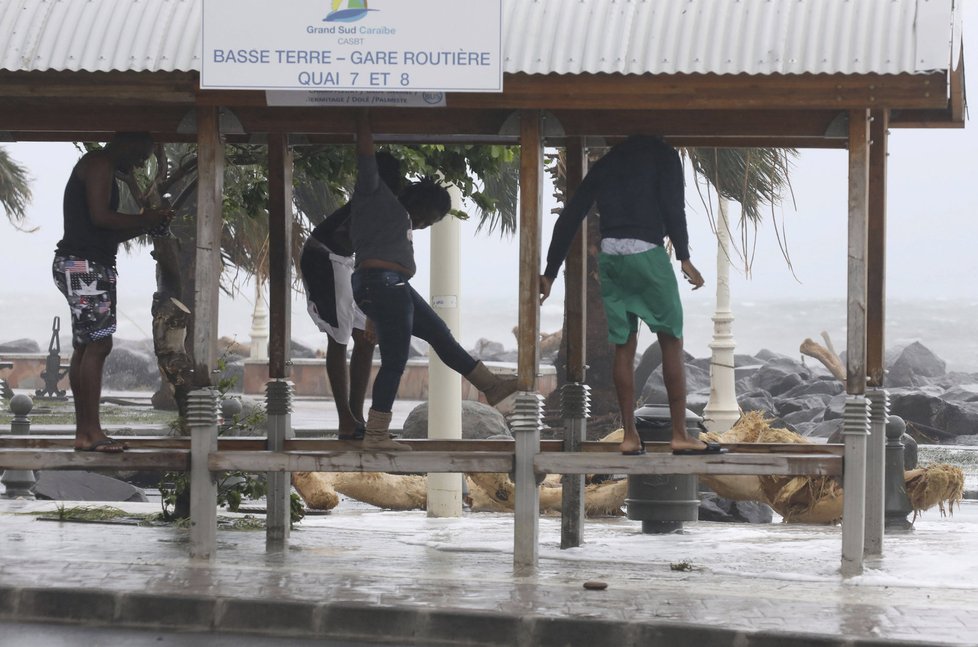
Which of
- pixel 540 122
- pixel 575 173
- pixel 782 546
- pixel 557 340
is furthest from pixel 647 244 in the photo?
pixel 557 340

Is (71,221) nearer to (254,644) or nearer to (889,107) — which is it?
(254,644)

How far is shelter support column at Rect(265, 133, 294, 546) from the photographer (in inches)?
433

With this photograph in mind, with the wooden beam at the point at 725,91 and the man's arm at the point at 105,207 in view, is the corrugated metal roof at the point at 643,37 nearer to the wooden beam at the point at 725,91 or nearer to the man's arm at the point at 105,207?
the wooden beam at the point at 725,91

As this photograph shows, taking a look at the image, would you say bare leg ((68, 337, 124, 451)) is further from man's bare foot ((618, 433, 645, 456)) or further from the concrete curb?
man's bare foot ((618, 433, 645, 456))

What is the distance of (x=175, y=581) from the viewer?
8.91m

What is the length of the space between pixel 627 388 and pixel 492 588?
1.60m

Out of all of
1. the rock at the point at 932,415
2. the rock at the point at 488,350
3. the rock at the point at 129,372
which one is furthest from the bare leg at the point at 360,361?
the rock at the point at 488,350

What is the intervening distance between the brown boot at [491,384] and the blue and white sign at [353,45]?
1886 mm

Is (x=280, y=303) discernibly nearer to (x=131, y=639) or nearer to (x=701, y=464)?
(x=701, y=464)

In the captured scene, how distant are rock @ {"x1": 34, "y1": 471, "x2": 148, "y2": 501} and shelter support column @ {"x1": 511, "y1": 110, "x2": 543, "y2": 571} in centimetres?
642

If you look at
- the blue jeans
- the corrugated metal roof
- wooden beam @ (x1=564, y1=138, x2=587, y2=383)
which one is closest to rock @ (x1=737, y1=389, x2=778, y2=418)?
wooden beam @ (x1=564, y1=138, x2=587, y2=383)

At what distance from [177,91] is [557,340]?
133ft

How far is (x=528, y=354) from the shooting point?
384 inches

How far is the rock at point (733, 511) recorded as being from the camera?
15203 millimetres
